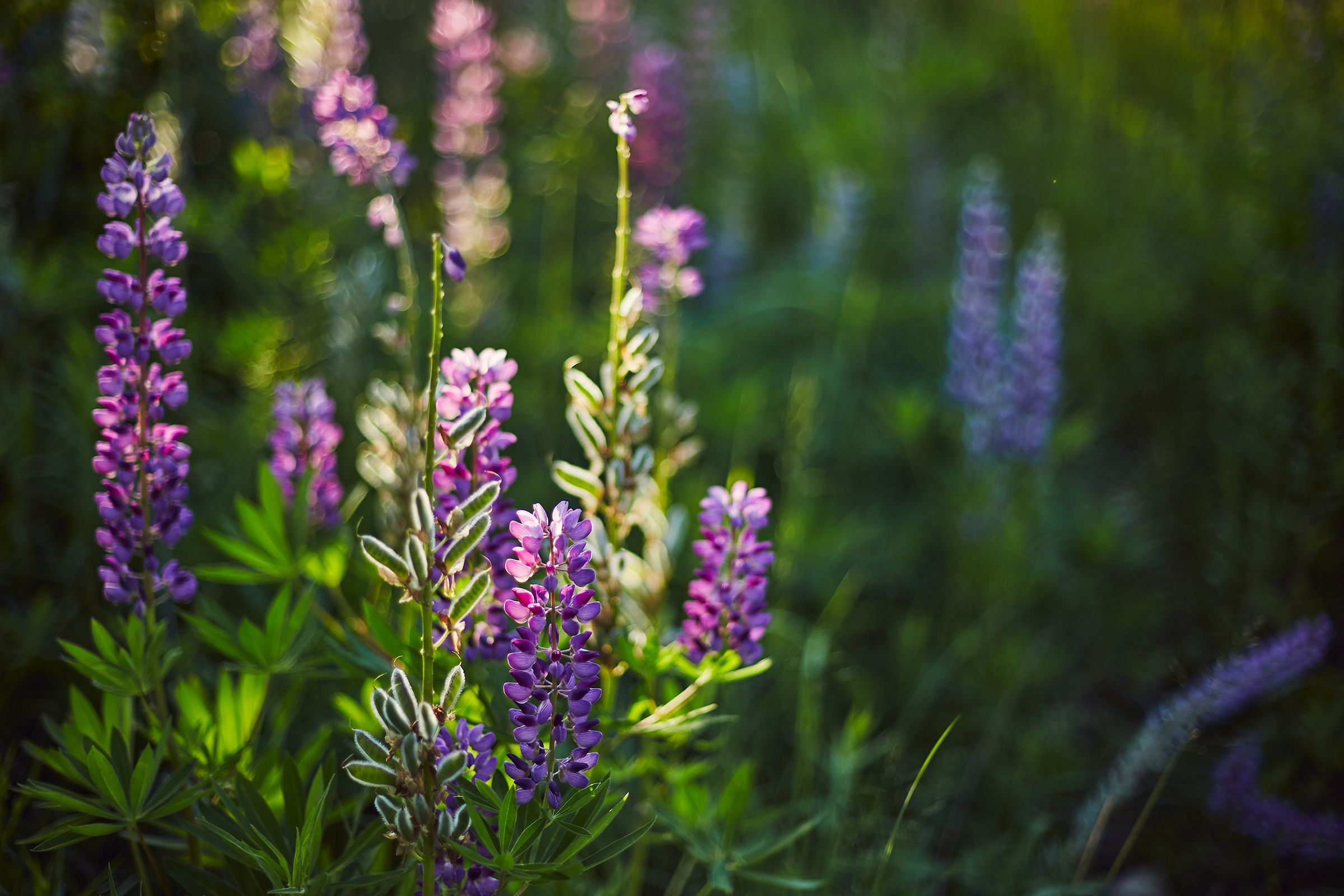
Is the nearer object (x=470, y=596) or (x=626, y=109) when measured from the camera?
(x=470, y=596)

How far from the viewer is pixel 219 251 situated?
2.63m

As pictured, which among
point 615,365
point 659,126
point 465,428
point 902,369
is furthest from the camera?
point 659,126


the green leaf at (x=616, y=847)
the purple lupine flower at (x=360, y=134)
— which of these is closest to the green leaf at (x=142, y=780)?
the green leaf at (x=616, y=847)

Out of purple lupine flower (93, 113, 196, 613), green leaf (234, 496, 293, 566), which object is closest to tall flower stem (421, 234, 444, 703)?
purple lupine flower (93, 113, 196, 613)

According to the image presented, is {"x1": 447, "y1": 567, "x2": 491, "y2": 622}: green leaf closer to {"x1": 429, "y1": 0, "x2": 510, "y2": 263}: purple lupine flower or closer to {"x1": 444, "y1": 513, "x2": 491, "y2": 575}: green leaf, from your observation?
{"x1": 444, "y1": 513, "x2": 491, "y2": 575}: green leaf

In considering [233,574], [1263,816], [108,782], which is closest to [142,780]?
[108,782]

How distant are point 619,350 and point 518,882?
69 cm

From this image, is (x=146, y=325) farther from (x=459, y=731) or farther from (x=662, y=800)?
(x=662, y=800)

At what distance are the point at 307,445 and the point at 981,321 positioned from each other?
208cm

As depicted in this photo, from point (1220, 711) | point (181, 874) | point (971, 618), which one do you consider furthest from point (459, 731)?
point (971, 618)

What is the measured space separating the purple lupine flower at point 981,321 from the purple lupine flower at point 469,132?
60.4 inches

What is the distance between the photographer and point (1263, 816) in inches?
76.1

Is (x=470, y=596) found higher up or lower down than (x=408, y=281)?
lower down

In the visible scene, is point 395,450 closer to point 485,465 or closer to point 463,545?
point 485,465
